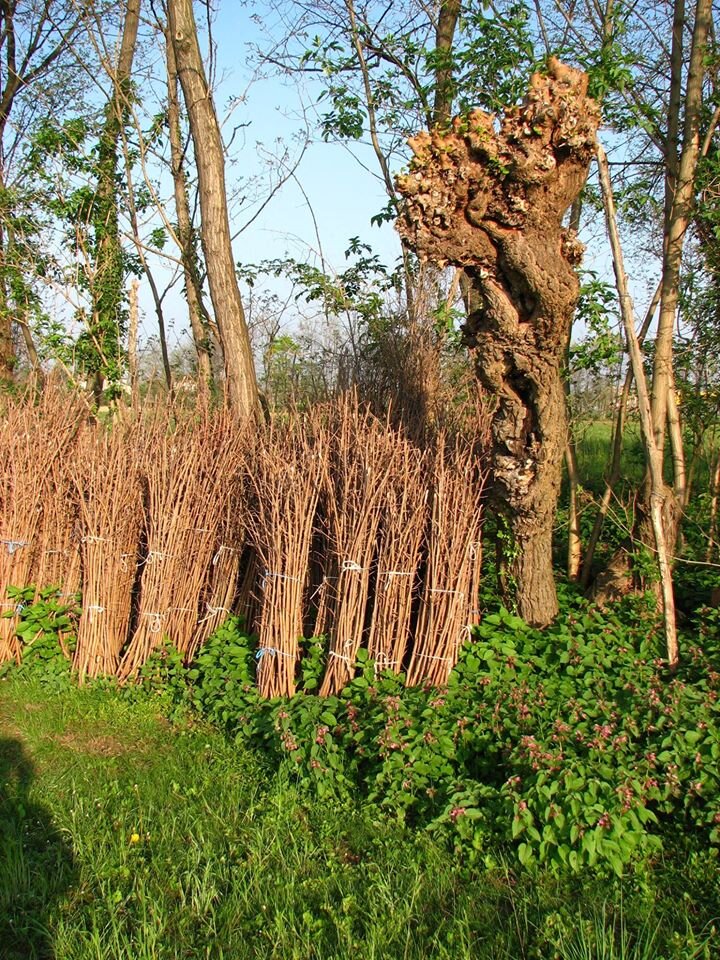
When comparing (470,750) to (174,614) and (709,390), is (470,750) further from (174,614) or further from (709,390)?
(709,390)

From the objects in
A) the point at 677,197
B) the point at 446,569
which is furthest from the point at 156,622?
the point at 677,197

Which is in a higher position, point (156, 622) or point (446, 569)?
point (446, 569)

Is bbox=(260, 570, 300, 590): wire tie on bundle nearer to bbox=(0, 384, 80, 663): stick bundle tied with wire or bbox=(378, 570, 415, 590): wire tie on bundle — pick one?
bbox=(378, 570, 415, 590): wire tie on bundle

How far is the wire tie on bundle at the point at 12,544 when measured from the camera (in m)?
6.42

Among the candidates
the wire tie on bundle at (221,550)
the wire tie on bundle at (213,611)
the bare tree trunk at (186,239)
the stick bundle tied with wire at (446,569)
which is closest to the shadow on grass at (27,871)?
the wire tie on bundle at (213,611)

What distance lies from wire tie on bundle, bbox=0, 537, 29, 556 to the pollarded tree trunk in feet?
12.3

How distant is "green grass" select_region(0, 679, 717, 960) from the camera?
2.99m

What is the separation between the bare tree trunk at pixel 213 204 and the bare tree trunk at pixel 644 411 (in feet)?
12.5

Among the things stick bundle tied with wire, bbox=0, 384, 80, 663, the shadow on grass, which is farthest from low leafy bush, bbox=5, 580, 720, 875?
stick bundle tied with wire, bbox=0, 384, 80, 663

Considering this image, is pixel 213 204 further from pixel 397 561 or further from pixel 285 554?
pixel 397 561

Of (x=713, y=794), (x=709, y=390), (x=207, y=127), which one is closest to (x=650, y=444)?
(x=709, y=390)

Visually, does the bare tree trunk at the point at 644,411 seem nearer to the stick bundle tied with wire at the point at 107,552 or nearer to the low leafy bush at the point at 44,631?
the stick bundle tied with wire at the point at 107,552

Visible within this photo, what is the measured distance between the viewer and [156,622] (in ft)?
19.1

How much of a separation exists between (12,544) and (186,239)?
182 inches
